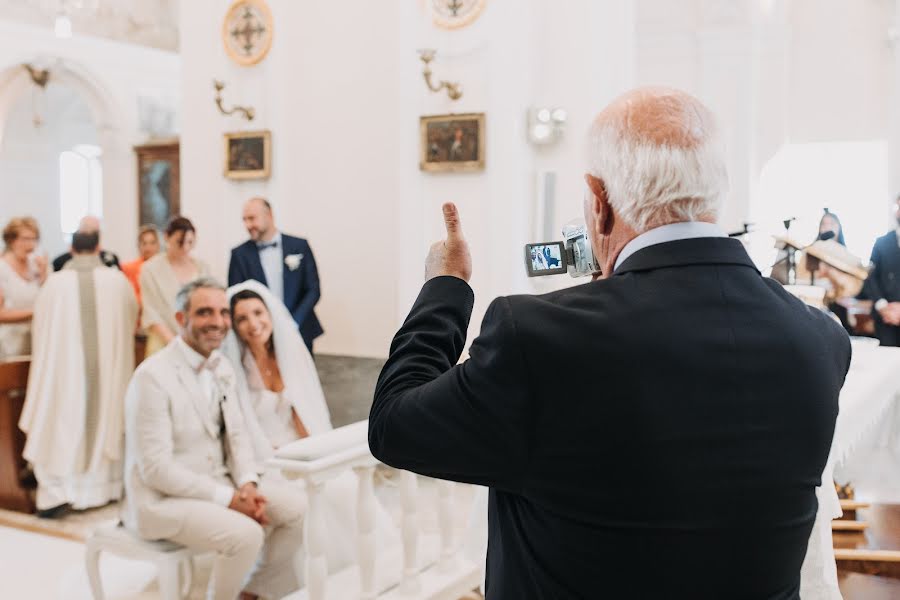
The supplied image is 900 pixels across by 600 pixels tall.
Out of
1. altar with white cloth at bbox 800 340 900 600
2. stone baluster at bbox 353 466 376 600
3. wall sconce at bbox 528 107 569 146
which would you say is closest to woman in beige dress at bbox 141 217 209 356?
wall sconce at bbox 528 107 569 146

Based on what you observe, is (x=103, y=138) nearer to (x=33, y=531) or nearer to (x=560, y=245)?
(x=33, y=531)

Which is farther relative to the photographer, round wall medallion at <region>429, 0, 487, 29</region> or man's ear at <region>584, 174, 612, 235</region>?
round wall medallion at <region>429, 0, 487, 29</region>

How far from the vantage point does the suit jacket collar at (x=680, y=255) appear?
138 cm

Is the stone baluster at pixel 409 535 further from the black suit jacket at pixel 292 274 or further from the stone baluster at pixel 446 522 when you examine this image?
the black suit jacket at pixel 292 274

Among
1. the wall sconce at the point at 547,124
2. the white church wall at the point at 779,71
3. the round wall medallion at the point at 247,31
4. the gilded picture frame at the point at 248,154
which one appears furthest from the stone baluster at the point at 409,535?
the white church wall at the point at 779,71

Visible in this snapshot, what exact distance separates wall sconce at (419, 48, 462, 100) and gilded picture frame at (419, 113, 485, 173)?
0.16 m

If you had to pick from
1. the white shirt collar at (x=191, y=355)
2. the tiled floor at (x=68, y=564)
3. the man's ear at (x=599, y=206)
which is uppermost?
the man's ear at (x=599, y=206)

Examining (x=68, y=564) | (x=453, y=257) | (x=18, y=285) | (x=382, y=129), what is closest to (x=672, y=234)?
(x=453, y=257)

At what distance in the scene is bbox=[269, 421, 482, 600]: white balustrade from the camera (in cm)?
322

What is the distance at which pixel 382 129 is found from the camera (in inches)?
331

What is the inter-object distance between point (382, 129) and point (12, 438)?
3870mm

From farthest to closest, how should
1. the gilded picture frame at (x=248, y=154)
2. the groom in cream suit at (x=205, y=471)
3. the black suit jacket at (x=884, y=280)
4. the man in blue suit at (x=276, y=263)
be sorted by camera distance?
the gilded picture frame at (x=248, y=154)
the black suit jacket at (x=884, y=280)
the man in blue suit at (x=276, y=263)
the groom in cream suit at (x=205, y=471)

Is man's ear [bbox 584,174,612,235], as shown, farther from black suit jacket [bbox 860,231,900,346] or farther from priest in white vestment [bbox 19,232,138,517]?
black suit jacket [bbox 860,231,900,346]

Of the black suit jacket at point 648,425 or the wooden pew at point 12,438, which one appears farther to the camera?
the wooden pew at point 12,438
